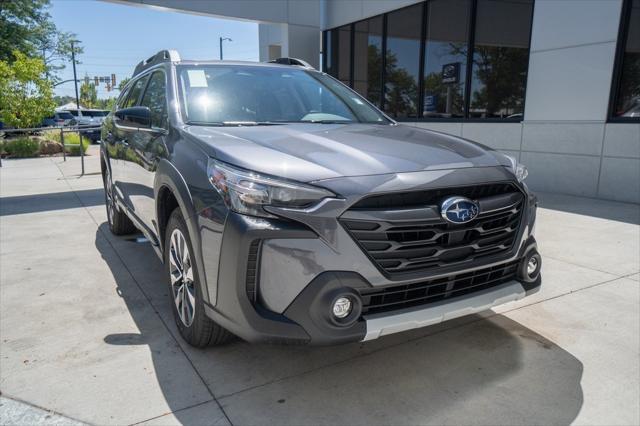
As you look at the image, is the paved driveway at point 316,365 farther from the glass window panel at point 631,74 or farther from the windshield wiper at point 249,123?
the glass window panel at point 631,74

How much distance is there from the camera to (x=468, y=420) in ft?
7.32

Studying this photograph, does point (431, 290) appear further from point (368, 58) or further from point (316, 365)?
point (368, 58)

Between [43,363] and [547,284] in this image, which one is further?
[547,284]

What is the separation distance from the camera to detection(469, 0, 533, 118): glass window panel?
8812mm

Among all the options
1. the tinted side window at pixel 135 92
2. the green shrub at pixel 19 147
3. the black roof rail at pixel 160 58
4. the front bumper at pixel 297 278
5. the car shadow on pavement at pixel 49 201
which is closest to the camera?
the front bumper at pixel 297 278

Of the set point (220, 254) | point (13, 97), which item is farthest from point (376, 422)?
point (13, 97)

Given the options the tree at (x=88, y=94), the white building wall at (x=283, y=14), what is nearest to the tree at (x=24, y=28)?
the white building wall at (x=283, y=14)

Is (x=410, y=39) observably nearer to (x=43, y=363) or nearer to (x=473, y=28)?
(x=473, y=28)

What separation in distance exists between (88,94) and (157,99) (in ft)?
308

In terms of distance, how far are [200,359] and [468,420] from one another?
4.83 ft

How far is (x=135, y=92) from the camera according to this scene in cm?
459

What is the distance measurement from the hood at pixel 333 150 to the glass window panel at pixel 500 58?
6.81 metres

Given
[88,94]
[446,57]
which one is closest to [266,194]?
[446,57]

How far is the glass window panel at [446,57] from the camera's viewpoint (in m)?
10.2
